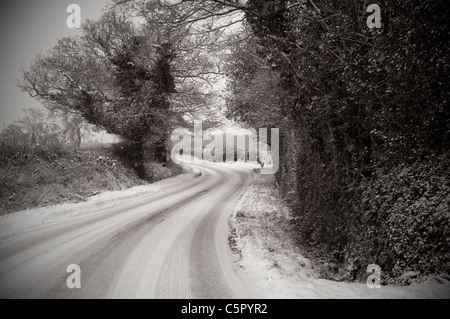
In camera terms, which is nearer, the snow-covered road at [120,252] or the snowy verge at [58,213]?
the snow-covered road at [120,252]

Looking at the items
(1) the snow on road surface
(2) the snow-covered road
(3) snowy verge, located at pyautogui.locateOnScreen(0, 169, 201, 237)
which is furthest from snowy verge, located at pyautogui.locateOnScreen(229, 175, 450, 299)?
(3) snowy verge, located at pyautogui.locateOnScreen(0, 169, 201, 237)

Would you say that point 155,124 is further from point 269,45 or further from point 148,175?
point 269,45

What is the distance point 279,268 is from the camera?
19.2 feet

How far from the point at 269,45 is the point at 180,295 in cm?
828

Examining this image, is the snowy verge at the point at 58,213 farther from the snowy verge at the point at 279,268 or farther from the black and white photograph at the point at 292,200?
the snowy verge at the point at 279,268

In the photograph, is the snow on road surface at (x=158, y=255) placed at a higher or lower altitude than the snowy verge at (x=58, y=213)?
lower

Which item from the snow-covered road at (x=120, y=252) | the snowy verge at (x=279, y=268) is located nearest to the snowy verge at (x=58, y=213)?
the snow-covered road at (x=120, y=252)

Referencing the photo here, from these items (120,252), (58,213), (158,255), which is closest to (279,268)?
(158,255)

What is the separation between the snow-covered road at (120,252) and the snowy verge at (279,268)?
416 millimetres

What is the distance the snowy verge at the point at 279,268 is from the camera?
13.7ft

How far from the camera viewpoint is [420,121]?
15.7 ft

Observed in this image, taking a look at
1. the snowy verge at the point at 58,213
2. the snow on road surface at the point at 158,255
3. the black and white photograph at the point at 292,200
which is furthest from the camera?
the snowy verge at the point at 58,213

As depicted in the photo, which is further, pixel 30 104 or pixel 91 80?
pixel 30 104

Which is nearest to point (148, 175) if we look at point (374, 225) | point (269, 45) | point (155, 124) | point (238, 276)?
point (155, 124)
